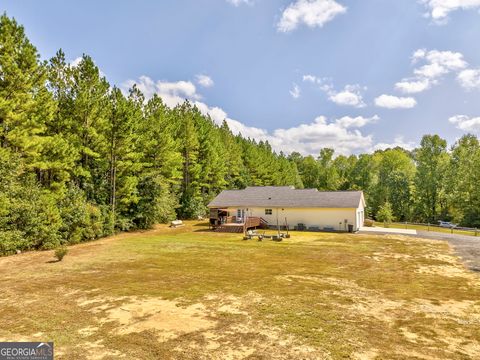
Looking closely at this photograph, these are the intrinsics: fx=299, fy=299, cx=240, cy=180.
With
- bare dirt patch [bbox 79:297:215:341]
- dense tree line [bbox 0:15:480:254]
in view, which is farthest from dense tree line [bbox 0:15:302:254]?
bare dirt patch [bbox 79:297:215:341]

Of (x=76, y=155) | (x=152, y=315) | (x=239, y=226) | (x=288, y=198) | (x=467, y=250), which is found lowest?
(x=152, y=315)

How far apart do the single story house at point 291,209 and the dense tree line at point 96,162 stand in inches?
324

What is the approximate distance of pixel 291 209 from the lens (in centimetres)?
3828

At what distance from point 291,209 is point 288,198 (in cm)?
218

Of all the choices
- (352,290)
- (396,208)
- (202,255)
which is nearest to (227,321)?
(352,290)

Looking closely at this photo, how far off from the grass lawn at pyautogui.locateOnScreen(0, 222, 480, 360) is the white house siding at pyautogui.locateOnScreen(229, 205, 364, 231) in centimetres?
1448

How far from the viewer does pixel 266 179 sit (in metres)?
78.9

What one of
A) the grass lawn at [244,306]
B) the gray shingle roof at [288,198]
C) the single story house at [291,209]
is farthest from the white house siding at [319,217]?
the grass lawn at [244,306]

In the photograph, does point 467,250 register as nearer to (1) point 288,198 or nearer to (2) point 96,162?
(1) point 288,198

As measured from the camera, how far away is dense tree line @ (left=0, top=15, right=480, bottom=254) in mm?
20906

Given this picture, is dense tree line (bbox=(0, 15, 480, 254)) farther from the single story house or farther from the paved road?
the paved road

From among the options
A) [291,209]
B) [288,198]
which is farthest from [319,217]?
[288,198]

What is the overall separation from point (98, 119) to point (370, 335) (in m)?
29.1

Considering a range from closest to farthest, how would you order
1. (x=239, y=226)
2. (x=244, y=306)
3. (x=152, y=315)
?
(x=152, y=315) → (x=244, y=306) → (x=239, y=226)
